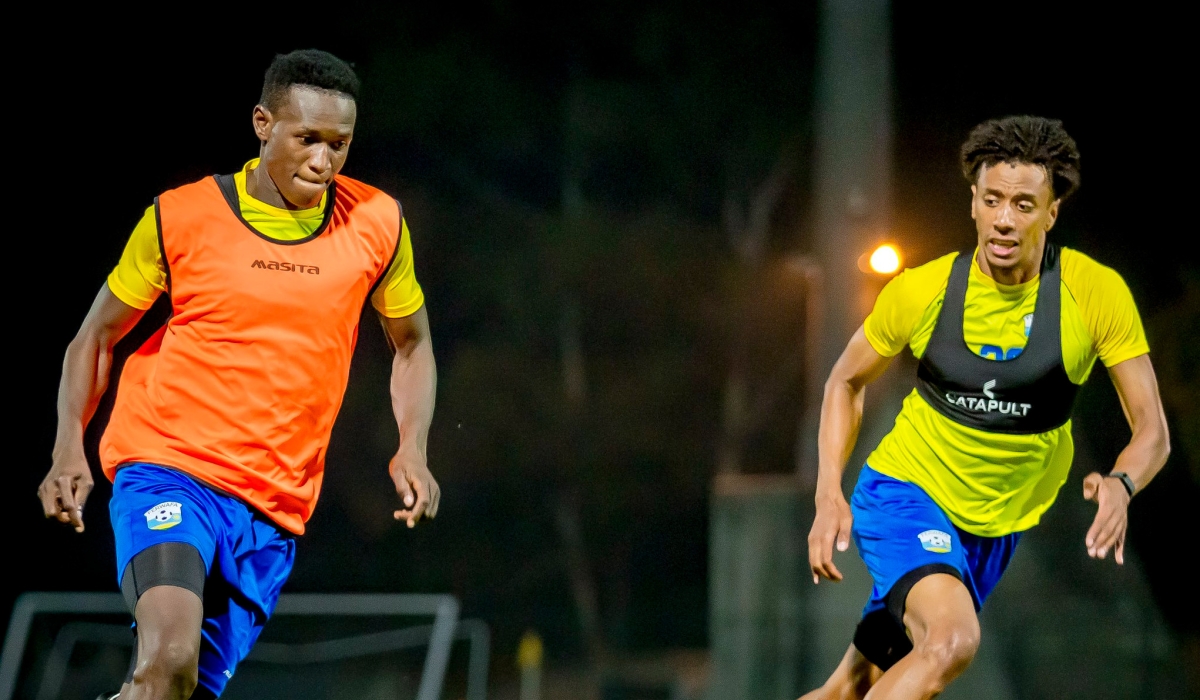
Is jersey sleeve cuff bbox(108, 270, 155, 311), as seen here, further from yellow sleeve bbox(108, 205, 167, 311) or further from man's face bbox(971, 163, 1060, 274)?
man's face bbox(971, 163, 1060, 274)

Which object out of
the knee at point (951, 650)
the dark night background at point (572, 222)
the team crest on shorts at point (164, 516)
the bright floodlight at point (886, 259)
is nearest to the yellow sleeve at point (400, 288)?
the team crest on shorts at point (164, 516)

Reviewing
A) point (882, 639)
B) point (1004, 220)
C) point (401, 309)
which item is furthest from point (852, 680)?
point (401, 309)

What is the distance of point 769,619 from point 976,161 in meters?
2.99

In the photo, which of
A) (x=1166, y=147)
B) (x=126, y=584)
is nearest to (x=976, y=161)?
(x=126, y=584)

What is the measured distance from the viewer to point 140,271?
311 cm

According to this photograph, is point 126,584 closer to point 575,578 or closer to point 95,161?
point 95,161

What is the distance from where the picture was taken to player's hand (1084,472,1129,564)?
114 inches

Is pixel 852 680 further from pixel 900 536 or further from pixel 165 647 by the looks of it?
pixel 165 647

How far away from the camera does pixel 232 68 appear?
5.44 metres

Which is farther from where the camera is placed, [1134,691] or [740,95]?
[740,95]

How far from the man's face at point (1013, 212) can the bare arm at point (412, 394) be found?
1443 mm

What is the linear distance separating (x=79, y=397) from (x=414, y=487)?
79 centimetres

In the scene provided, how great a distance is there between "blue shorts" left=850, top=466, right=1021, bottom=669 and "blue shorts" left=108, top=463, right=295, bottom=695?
1464 millimetres

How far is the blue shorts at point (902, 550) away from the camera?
10.6ft
